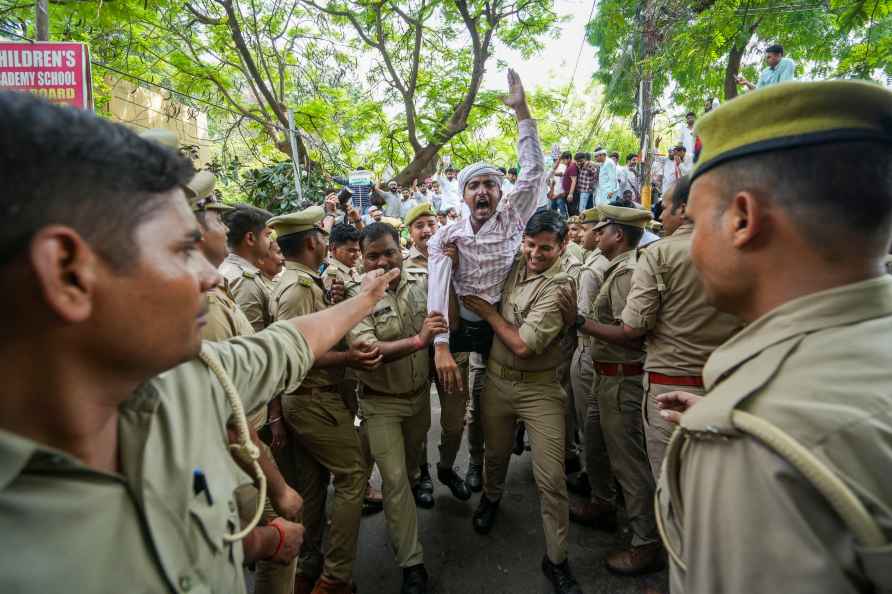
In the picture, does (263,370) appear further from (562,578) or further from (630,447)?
(630,447)

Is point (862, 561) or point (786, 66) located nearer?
point (862, 561)

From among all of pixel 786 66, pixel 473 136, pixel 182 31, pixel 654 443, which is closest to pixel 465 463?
pixel 654 443

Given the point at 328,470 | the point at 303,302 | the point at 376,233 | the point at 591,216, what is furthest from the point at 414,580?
the point at 591,216

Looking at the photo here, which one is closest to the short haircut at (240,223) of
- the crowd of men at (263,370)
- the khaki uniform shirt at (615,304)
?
the crowd of men at (263,370)

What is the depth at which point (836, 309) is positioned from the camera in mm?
870

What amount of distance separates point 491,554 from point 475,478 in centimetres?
79

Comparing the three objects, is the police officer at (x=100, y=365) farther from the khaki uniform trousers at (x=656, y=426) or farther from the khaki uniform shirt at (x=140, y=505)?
the khaki uniform trousers at (x=656, y=426)

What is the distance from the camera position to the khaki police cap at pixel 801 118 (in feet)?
2.91

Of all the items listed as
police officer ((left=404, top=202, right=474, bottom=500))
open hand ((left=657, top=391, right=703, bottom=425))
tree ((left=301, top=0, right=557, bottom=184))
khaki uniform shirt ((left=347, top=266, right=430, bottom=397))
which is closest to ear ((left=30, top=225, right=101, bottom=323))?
open hand ((left=657, top=391, right=703, bottom=425))

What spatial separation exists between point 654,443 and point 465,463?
201cm

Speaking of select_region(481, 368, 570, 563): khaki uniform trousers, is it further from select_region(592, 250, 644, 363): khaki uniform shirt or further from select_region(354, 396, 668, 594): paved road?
select_region(592, 250, 644, 363): khaki uniform shirt

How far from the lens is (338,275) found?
10.7 feet

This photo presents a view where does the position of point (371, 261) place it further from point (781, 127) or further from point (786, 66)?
point (786, 66)

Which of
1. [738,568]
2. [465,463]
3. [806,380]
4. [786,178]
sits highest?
[786,178]
